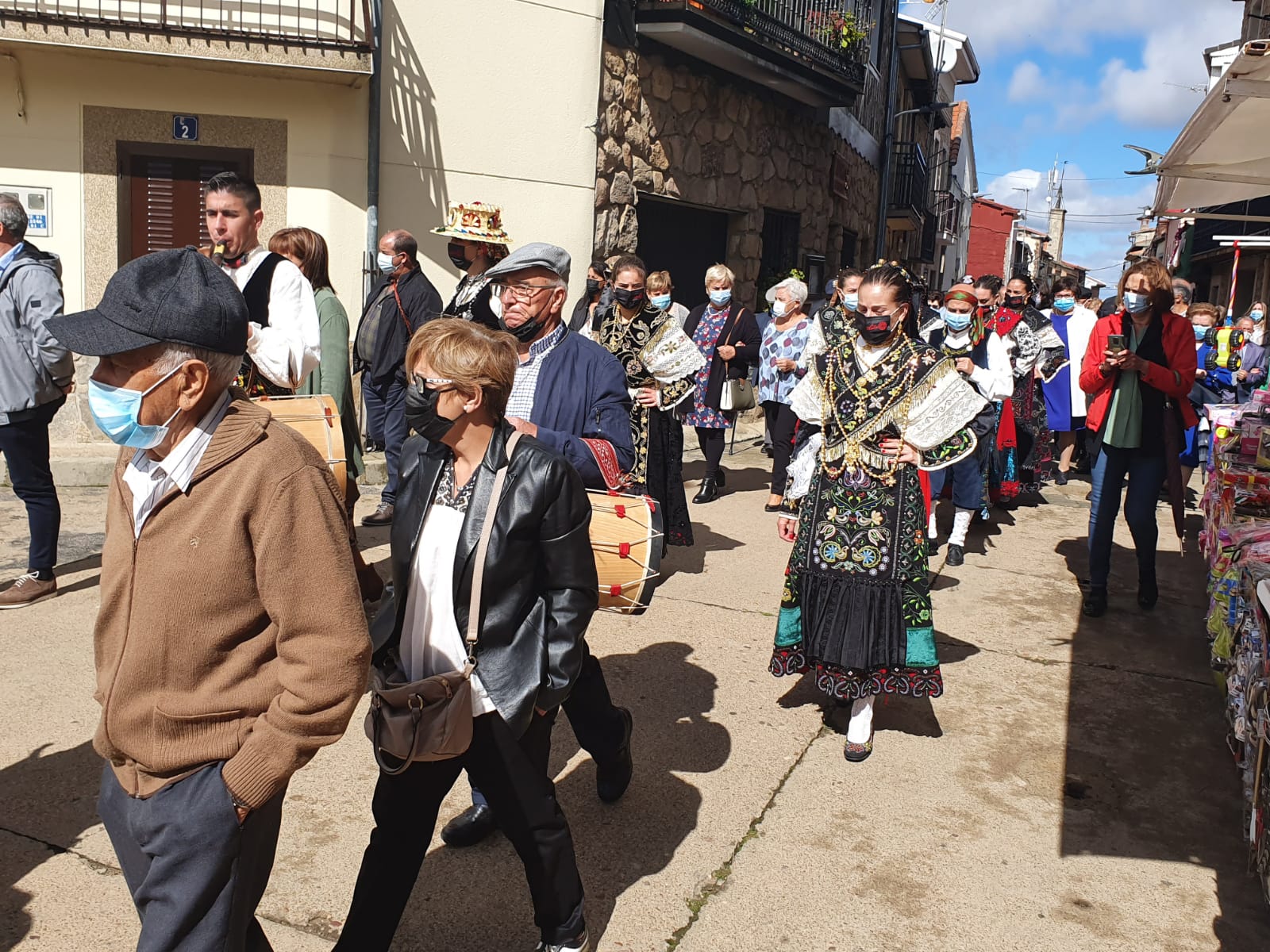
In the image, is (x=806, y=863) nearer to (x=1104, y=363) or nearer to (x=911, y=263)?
(x=1104, y=363)

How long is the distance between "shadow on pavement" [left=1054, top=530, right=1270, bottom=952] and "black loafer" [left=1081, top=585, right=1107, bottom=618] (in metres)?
0.04

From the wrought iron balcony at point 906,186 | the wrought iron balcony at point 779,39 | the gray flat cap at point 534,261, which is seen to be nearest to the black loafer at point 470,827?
the gray flat cap at point 534,261

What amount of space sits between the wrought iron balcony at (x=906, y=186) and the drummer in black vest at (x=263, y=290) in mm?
20212

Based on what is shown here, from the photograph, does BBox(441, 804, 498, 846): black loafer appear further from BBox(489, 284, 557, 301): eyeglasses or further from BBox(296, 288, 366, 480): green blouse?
BBox(296, 288, 366, 480): green blouse

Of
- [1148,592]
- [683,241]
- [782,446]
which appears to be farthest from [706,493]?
[683,241]

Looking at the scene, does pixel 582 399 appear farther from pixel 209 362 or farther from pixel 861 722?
pixel 861 722

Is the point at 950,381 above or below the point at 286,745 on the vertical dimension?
above

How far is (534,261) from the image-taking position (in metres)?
3.43

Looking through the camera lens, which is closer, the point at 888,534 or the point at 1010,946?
the point at 1010,946

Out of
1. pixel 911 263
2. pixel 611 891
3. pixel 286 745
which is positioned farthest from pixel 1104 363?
pixel 911 263

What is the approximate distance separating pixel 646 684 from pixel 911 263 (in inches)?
1060

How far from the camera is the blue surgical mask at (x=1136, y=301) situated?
6102 mm

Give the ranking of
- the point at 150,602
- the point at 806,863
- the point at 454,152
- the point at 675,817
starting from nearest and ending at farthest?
the point at 150,602 < the point at 806,863 < the point at 675,817 < the point at 454,152

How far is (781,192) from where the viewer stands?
14883mm
